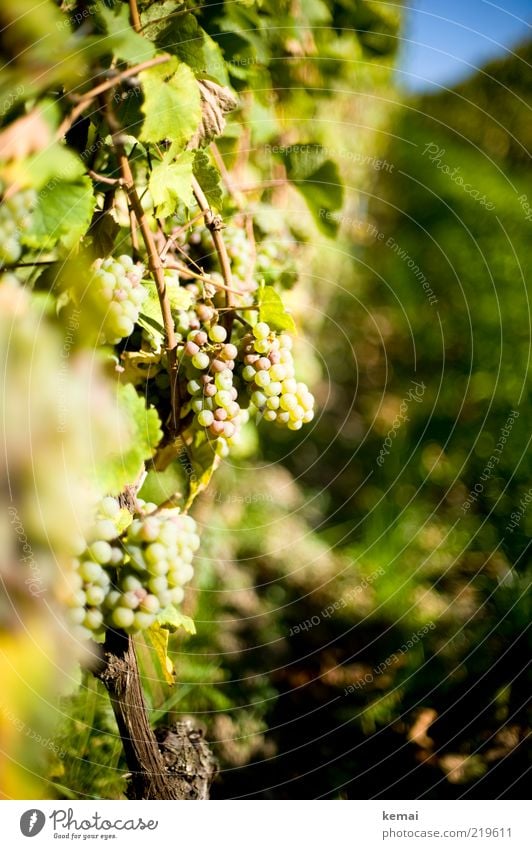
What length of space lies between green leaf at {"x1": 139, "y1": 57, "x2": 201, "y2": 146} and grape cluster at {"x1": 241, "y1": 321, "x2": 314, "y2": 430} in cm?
17

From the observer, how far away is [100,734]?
86 centimetres

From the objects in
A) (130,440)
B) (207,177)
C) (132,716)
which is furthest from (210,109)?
(132,716)

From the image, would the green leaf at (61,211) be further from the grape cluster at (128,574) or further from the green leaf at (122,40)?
the grape cluster at (128,574)

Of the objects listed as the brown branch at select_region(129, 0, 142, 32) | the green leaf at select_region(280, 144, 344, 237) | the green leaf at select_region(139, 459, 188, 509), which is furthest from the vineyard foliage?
the green leaf at select_region(280, 144, 344, 237)

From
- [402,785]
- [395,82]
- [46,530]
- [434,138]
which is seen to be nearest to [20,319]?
[46,530]

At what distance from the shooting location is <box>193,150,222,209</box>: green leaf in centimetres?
A: 56

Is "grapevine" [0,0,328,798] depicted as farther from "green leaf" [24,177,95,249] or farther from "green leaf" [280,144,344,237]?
"green leaf" [280,144,344,237]

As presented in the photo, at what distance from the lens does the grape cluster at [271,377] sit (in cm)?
54

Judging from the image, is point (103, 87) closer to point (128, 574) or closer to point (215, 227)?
point (215, 227)

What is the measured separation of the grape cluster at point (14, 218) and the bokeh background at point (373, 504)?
291 millimetres

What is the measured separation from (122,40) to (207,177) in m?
0.12

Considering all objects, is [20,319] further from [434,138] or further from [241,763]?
[434,138]

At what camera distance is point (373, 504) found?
1548 mm
